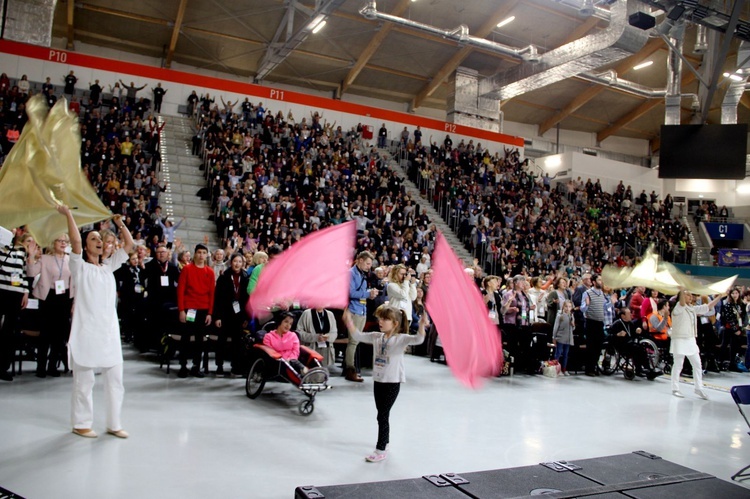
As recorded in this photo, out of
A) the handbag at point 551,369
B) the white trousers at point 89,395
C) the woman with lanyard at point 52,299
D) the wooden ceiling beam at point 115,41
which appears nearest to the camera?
the white trousers at point 89,395

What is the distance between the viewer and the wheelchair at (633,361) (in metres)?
10.1

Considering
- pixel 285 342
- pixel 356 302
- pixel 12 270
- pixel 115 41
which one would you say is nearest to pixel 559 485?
pixel 285 342

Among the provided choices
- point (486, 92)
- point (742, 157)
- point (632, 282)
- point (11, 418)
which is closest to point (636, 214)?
point (486, 92)

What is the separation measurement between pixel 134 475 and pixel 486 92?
79.3 ft

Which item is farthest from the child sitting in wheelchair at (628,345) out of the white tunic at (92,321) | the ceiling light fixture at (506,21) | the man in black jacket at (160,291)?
the ceiling light fixture at (506,21)

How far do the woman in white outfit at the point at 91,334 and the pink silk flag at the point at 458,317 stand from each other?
8.64 feet

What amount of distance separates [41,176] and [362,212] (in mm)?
13280

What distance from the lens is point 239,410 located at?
19.6 ft

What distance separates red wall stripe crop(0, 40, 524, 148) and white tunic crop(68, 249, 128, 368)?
1827cm

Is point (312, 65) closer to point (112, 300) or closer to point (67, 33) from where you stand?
point (67, 33)

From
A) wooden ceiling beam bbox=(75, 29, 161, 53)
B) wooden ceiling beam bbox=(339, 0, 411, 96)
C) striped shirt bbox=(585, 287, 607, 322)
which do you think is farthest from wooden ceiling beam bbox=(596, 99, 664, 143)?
wooden ceiling beam bbox=(75, 29, 161, 53)

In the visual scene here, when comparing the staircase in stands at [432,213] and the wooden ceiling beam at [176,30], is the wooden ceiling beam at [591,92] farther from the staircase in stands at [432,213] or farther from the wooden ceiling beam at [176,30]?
the wooden ceiling beam at [176,30]

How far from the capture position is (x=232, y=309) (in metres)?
7.72

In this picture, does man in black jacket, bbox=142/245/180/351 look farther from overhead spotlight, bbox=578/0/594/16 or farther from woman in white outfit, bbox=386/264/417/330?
overhead spotlight, bbox=578/0/594/16
